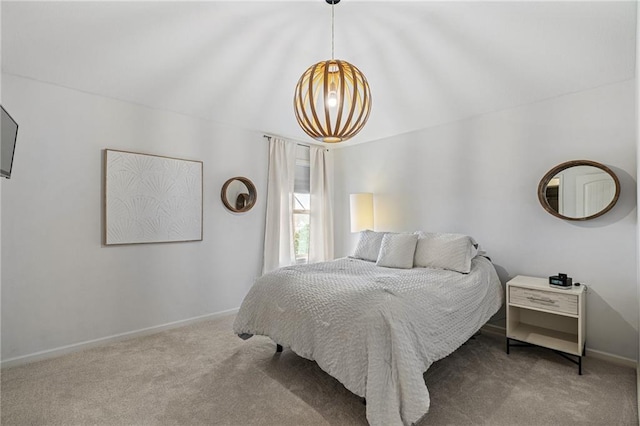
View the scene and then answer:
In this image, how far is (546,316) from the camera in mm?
3037

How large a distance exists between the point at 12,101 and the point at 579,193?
494 cm

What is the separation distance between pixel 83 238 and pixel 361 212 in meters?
3.15

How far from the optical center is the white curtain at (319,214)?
193 inches

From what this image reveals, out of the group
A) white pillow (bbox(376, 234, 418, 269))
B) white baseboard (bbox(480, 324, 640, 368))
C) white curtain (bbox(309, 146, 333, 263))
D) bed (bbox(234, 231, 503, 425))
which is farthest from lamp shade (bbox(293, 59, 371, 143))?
white baseboard (bbox(480, 324, 640, 368))

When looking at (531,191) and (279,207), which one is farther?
(279,207)

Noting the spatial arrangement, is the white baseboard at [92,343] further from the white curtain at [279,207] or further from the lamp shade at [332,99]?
the lamp shade at [332,99]

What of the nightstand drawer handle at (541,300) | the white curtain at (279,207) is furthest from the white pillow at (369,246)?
the nightstand drawer handle at (541,300)

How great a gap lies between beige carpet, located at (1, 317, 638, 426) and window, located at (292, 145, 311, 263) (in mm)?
2018

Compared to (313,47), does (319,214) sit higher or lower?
lower

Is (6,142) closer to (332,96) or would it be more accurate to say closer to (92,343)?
(332,96)

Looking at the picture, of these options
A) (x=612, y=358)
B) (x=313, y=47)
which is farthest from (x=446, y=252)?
(x=313, y=47)

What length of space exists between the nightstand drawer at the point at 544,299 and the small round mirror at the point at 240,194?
3062 mm

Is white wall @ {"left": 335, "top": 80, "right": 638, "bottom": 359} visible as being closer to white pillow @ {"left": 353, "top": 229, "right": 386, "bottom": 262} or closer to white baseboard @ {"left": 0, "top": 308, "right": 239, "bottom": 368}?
white pillow @ {"left": 353, "top": 229, "right": 386, "bottom": 262}

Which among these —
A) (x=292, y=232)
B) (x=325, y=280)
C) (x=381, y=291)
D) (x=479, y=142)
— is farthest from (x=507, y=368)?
(x=292, y=232)
